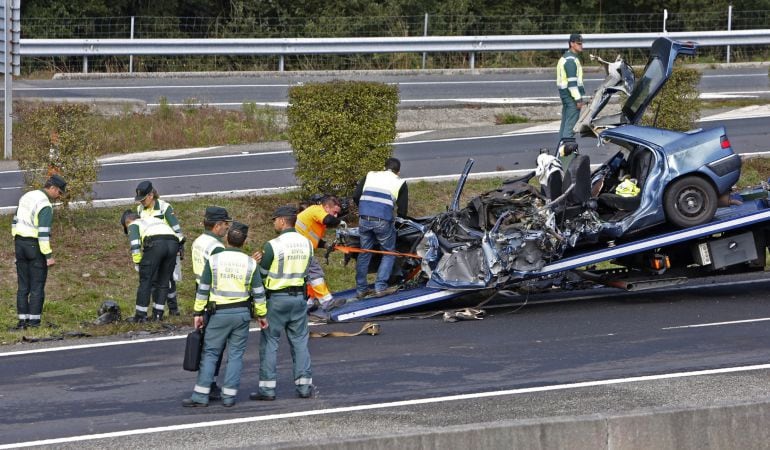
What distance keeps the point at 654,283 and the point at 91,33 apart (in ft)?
78.4

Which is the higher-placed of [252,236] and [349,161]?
[349,161]

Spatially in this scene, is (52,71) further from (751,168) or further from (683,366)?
(683,366)

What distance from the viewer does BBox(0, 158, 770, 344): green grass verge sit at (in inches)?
594

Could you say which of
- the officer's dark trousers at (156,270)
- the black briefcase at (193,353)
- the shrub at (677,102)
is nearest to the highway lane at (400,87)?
the shrub at (677,102)

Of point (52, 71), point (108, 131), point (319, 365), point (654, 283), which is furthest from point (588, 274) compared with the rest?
point (52, 71)

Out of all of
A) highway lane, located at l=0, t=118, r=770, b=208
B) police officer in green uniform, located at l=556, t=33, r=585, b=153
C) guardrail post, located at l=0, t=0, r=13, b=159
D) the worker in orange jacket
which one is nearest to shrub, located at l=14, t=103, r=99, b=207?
highway lane, located at l=0, t=118, r=770, b=208

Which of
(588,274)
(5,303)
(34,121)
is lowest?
(5,303)

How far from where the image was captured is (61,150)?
17.3 meters

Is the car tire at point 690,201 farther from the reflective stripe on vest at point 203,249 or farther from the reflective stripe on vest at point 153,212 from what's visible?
the reflective stripe on vest at point 153,212

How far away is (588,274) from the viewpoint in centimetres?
1334

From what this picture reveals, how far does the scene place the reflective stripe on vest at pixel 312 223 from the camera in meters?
13.4

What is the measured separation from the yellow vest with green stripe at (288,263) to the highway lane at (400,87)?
17240 mm

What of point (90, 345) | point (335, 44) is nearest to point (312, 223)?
point (90, 345)

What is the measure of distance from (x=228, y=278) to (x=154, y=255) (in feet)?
14.5
